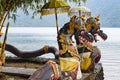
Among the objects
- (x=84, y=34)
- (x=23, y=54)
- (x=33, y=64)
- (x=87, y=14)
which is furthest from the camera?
(x=23, y=54)


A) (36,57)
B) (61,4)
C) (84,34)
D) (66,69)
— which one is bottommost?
(36,57)

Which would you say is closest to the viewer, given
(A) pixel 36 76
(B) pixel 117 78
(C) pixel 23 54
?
(A) pixel 36 76

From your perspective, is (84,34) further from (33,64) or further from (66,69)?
(33,64)

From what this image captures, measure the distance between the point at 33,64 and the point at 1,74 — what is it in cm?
457

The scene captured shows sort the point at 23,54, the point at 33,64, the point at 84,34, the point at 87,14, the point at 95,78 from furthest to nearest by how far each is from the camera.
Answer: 1. the point at 23,54
2. the point at 33,64
3. the point at 87,14
4. the point at 95,78
5. the point at 84,34

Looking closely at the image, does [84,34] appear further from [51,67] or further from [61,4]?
[51,67]

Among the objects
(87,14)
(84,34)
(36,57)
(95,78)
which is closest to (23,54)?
(36,57)

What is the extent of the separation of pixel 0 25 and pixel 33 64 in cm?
583

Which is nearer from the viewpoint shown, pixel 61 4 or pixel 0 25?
pixel 0 25

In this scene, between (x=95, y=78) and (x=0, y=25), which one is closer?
(x=0, y=25)

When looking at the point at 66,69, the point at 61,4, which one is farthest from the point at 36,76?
the point at 61,4

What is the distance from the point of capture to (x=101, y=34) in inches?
520

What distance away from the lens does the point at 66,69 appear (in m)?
10.2

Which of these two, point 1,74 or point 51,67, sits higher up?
point 51,67
